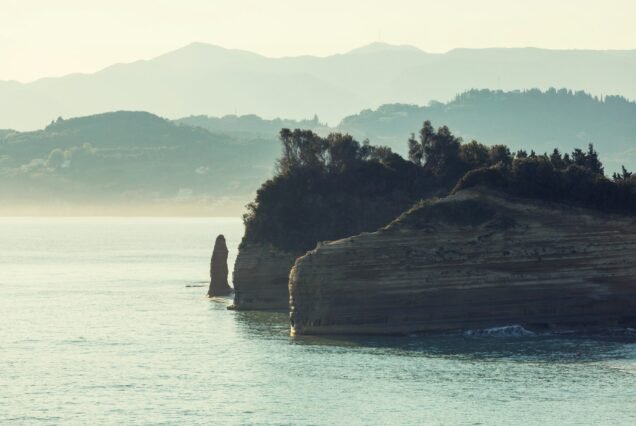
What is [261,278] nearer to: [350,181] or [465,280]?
[350,181]

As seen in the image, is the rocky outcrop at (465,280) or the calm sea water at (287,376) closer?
the calm sea water at (287,376)

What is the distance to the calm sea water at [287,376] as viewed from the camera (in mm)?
74625

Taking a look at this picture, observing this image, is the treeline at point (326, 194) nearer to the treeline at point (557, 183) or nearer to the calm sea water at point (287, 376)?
the calm sea water at point (287, 376)

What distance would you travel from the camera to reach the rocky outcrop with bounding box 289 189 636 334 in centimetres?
10144

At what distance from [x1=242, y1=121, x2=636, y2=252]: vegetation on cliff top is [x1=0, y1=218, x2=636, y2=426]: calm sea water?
12761mm

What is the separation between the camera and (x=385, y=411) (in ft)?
247

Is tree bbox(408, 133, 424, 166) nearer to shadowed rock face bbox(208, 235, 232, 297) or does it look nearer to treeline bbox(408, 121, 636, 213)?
shadowed rock face bbox(208, 235, 232, 297)

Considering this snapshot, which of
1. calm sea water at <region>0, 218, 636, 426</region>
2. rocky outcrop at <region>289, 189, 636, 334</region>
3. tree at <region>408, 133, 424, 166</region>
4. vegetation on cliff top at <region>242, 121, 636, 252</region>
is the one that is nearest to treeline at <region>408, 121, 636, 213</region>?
vegetation on cliff top at <region>242, 121, 636, 252</region>

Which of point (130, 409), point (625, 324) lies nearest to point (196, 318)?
point (625, 324)

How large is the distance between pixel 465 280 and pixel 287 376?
19.6m

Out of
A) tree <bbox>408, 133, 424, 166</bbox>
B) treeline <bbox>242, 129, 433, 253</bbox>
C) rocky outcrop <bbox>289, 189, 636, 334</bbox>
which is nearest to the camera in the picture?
rocky outcrop <bbox>289, 189, 636, 334</bbox>

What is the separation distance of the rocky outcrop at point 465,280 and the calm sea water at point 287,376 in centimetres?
192

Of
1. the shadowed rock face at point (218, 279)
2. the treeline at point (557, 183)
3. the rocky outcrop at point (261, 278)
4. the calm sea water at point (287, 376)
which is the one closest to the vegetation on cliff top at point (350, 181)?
the rocky outcrop at point (261, 278)

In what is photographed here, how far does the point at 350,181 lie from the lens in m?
138
